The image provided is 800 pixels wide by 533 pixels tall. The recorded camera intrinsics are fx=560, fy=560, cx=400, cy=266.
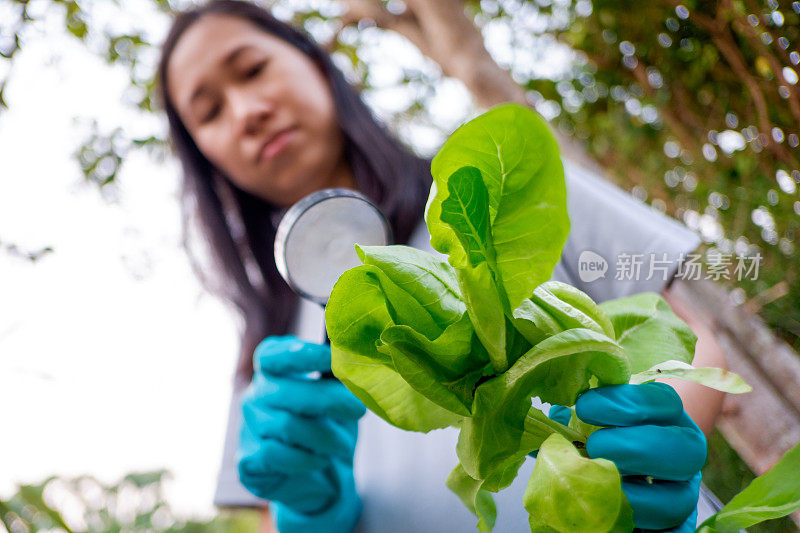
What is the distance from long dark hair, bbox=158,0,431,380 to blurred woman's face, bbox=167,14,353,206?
6cm

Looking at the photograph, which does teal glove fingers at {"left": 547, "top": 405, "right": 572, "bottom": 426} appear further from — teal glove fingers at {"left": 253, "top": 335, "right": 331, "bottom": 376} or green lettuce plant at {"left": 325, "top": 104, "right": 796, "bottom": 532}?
teal glove fingers at {"left": 253, "top": 335, "right": 331, "bottom": 376}

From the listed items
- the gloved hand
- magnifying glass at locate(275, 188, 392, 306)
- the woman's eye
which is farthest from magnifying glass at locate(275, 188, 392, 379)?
the woman's eye

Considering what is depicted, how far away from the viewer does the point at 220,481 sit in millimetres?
1236

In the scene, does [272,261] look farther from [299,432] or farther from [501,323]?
[501,323]

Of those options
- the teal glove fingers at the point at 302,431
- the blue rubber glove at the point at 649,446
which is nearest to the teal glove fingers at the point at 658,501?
the blue rubber glove at the point at 649,446

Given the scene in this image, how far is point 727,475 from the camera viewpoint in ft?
2.76

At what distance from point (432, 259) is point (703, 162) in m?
0.77

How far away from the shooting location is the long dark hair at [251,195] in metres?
1.11

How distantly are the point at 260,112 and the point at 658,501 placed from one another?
34.6 inches

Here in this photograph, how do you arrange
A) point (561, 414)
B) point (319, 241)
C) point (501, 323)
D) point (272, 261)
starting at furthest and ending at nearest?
point (272, 261) < point (319, 241) < point (561, 414) < point (501, 323)

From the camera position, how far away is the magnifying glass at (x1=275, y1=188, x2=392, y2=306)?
1.93ft

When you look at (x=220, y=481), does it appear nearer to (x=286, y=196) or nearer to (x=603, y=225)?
(x=286, y=196)

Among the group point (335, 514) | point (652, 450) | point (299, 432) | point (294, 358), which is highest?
point (652, 450)

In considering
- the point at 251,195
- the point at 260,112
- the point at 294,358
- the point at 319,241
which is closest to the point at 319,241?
the point at 319,241
